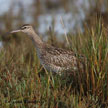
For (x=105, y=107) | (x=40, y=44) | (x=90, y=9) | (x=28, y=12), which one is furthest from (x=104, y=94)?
(x=28, y=12)

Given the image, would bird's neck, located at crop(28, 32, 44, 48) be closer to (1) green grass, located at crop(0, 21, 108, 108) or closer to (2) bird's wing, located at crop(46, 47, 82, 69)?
(2) bird's wing, located at crop(46, 47, 82, 69)

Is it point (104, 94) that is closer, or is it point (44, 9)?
point (104, 94)

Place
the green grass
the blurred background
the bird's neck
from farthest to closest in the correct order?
the blurred background < the bird's neck < the green grass

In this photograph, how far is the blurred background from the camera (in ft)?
26.1

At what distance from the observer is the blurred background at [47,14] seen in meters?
7.94

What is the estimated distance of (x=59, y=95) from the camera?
3.81 meters

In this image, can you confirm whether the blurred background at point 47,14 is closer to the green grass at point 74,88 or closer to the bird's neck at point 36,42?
the bird's neck at point 36,42

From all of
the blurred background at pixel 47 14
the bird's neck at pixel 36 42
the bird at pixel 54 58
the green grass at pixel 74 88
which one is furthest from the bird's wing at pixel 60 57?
the blurred background at pixel 47 14

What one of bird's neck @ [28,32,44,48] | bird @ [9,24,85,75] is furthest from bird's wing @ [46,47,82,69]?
bird's neck @ [28,32,44,48]

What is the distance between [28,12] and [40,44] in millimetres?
5952

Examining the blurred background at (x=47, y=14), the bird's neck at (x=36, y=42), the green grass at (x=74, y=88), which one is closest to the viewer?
the green grass at (x=74, y=88)

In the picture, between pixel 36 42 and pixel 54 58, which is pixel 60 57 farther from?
pixel 36 42

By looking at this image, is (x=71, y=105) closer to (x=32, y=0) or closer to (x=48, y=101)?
(x=48, y=101)

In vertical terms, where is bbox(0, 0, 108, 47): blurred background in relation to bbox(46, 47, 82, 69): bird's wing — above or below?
above
